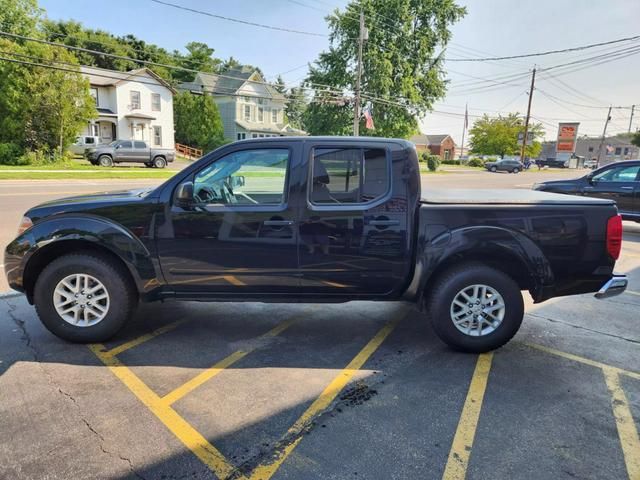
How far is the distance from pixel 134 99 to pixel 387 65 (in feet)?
72.1

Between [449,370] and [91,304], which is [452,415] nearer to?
[449,370]

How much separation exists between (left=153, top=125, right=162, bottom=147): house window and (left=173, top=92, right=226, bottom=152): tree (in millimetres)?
3780

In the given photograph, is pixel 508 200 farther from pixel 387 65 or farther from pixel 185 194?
pixel 387 65

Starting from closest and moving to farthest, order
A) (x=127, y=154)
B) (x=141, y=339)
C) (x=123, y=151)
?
(x=141, y=339)
(x=123, y=151)
(x=127, y=154)

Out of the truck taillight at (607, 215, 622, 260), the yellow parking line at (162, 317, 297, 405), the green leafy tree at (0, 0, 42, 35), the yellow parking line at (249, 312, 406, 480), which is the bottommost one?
the yellow parking line at (162, 317, 297, 405)

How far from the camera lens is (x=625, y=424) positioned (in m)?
2.91

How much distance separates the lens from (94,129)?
3597cm

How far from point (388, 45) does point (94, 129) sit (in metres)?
26.2

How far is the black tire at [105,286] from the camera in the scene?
3779 mm

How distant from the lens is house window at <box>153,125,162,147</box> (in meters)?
39.6

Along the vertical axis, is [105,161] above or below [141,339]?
above

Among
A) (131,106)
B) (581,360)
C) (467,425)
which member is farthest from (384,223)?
(131,106)

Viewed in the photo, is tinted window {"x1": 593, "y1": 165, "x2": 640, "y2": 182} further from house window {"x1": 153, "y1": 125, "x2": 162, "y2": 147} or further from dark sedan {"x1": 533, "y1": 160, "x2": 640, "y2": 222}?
house window {"x1": 153, "y1": 125, "x2": 162, "y2": 147}

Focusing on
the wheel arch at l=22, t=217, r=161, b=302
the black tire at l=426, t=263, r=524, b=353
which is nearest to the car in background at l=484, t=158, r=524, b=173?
the black tire at l=426, t=263, r=524, b=353
